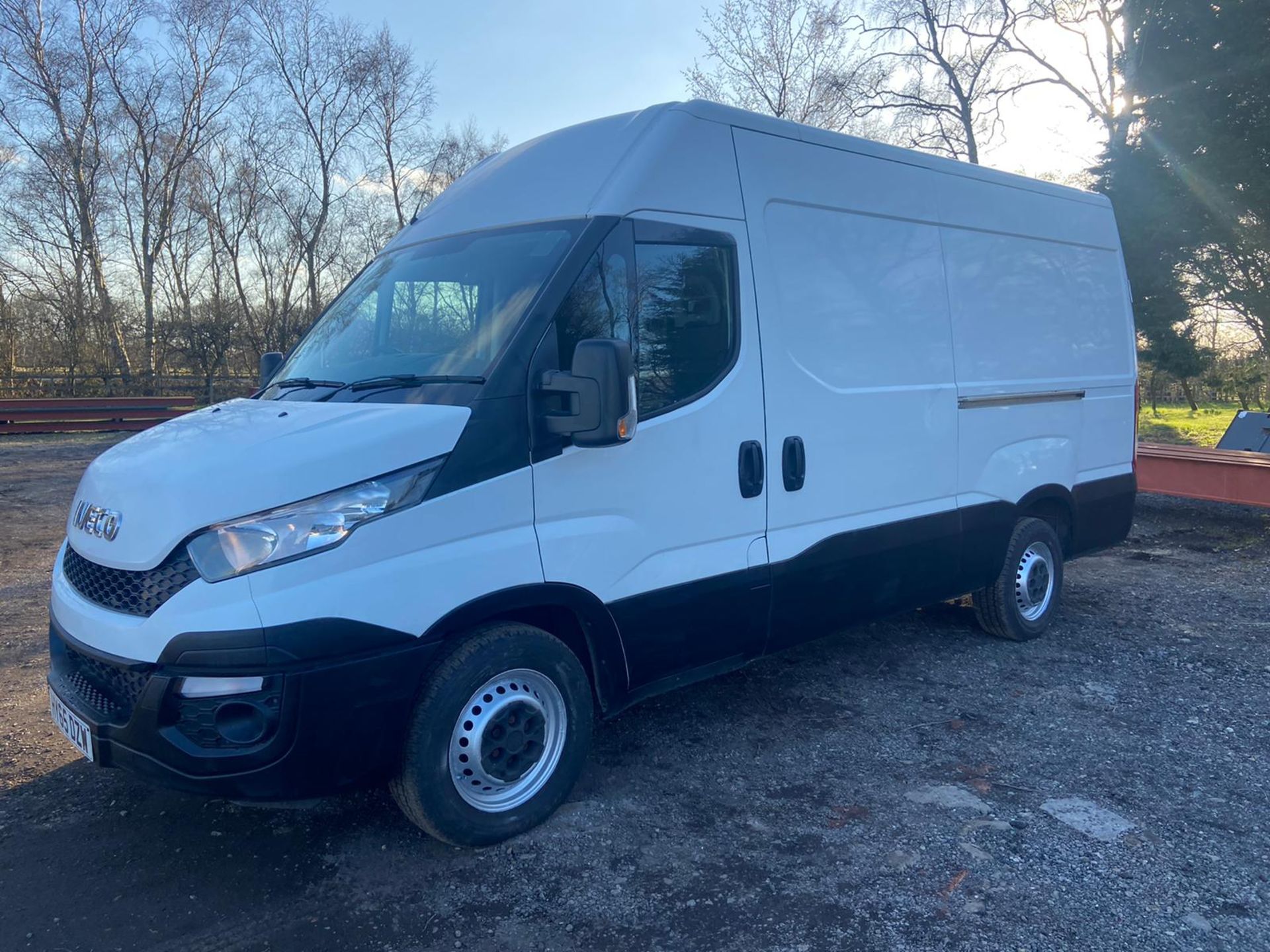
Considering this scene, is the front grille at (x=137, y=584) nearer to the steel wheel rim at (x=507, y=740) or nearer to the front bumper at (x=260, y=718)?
the front bumper at (x=260, y=718)

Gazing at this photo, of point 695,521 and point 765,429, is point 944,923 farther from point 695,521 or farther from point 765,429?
point 765,429

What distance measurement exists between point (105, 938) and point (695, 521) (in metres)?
2.55

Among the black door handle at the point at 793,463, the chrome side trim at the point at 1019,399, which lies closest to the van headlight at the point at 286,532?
the black door handle at the point at 793,463

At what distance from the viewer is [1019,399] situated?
5.62 m

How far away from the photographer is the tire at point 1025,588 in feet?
19.1

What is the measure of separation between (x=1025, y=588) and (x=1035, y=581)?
0.15m

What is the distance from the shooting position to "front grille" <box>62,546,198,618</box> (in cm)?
291

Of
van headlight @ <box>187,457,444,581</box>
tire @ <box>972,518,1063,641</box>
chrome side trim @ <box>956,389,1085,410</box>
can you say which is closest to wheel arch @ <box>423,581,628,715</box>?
van headlight @ <box>187,457,444,581</box>

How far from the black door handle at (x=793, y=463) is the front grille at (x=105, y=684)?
2688 mm

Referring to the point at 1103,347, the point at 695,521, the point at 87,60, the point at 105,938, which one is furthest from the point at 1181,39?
the point at 87,60

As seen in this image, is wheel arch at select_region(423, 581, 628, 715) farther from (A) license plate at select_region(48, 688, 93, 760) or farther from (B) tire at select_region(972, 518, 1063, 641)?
(B) tire at select_region(972, 518, 1063, 641)

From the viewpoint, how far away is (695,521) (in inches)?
154

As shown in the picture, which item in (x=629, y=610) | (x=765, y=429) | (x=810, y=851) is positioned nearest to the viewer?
(x=810, y=851)

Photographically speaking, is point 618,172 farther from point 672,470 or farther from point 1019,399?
point 1019,399
